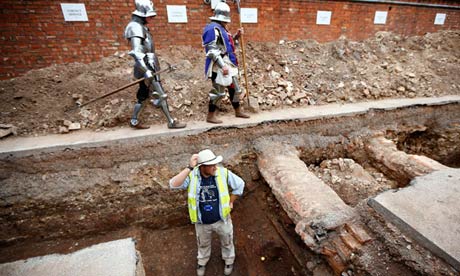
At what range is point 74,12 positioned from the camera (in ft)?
14.3

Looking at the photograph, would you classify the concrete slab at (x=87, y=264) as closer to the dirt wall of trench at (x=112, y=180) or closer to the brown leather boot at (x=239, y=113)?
the dirt wall of trench at (x=112, y=180)

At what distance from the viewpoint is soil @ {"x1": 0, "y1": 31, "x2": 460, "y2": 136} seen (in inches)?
157

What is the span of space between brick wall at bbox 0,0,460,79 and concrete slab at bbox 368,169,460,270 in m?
4.44

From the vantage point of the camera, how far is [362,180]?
11.4 feet

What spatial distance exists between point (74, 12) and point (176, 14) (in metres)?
1.90

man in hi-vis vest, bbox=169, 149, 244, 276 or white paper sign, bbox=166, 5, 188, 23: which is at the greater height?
white paper sign, bbox=166, 5, 188, 23

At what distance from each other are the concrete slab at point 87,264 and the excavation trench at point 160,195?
58.2 inches

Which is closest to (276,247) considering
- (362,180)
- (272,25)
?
(362,180)

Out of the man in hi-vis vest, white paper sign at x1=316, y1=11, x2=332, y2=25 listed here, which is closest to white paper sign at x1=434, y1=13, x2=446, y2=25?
white paper sign at x1=316, y1=11, x2=332, y2=25

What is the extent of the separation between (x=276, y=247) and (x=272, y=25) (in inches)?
188

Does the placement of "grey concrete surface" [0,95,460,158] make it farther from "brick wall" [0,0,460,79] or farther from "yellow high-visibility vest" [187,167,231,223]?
"brick wall" [0,0,460,79]

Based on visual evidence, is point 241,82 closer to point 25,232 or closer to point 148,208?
point 148,208

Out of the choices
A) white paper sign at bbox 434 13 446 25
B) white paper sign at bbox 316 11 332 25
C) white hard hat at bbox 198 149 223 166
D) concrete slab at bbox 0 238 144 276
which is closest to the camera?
concrete slab at bbox 0 238 144 276

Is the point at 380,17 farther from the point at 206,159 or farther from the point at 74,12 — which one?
the point at 74,12
